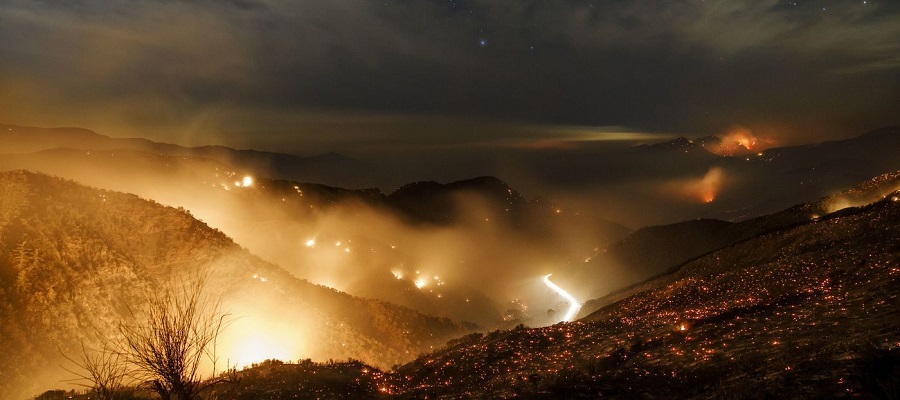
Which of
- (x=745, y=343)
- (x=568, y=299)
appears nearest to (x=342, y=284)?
(x=568, y=299)

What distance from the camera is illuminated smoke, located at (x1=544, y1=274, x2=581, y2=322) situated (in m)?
63.4

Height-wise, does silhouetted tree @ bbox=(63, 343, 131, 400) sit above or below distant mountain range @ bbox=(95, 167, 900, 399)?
below

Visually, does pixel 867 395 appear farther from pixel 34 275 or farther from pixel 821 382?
pixel 34 275

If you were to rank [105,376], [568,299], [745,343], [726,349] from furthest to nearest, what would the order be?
[568,299] → [105,376] → [745,343] → [726,349]

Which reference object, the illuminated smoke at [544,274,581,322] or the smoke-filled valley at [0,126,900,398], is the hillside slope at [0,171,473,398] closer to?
the smoke-filled valley at [0,126,900,398]

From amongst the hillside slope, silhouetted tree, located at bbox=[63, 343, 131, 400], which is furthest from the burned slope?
the hillside slope

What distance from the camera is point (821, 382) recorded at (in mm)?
9078

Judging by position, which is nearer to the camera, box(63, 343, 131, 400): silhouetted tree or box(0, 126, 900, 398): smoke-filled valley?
box(63, 343, 131, 400): silhouetted tree

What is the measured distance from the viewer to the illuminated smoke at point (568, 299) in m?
63.4

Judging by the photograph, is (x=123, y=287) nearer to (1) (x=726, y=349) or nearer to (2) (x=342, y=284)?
(1) (x=726, y=349)

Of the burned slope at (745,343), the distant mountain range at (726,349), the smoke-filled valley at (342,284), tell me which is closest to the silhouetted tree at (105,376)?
the smoke-filled valley at (342,284)

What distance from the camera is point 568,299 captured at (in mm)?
81438

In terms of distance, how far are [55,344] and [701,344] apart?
112 feet

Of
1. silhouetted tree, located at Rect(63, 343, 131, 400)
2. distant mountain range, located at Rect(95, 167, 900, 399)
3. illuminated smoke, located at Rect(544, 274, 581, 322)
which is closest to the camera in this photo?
distant mountain range, located at Rect(95, 167, 900, 399)
